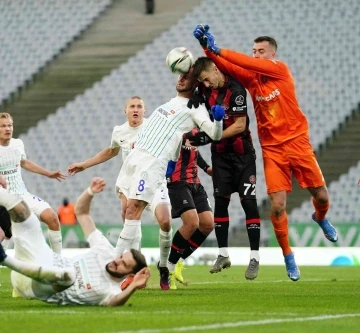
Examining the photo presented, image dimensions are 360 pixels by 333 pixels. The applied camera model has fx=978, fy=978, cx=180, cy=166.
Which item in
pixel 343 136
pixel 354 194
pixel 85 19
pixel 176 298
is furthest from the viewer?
pixel 85 19

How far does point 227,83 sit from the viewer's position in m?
11.1

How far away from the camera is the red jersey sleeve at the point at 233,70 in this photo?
1096 cm

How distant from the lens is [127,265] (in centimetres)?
809

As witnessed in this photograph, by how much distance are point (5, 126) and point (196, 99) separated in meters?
2.71

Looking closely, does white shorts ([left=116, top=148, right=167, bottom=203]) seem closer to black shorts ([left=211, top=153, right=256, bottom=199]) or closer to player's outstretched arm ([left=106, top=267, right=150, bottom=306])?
black shorts ([left=211, top=153, right=256, bottom=199])

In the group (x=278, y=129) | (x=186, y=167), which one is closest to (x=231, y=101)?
(x=278, y=129)

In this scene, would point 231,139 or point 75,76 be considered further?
point 75,76

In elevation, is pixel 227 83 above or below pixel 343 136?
above

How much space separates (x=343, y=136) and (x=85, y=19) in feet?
31.9

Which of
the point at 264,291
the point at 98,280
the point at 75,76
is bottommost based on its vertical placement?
the point at 75,76

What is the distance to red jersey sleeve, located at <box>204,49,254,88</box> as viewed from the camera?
11.0 m

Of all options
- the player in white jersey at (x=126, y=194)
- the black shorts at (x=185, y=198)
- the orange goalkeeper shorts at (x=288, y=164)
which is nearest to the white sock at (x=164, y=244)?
the player in white jersey at (x=126, y=194)

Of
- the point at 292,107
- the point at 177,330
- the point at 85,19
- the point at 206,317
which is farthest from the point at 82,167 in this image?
the point at 85,19

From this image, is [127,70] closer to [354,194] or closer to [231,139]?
[354,194]
